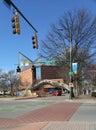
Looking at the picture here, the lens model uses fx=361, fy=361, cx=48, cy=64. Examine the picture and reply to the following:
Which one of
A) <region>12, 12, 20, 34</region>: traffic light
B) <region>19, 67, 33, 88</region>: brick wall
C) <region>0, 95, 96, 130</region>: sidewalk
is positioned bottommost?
<region>0, 95, 96, 130</region>: sidewalk

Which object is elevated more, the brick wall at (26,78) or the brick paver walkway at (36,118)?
the brick wall at (26,78)

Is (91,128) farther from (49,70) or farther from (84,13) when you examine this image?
(49,70)

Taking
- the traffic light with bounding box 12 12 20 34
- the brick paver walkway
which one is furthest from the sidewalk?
the traffic light with bounding box 12 12 20 34

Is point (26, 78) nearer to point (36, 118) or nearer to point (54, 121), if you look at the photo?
point (36, 118)

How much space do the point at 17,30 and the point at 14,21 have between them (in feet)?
1.71

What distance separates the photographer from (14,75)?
13388 cm

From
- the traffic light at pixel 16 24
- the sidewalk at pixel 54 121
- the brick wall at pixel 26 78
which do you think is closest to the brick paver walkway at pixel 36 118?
the sidewalk at pixel 54 121

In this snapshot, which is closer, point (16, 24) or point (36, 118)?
point (16, 24)

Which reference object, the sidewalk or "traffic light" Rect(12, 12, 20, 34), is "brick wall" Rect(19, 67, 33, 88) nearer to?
the sidewalk

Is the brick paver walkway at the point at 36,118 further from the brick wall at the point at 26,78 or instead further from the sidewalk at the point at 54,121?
the brick wall at the point at 26,78

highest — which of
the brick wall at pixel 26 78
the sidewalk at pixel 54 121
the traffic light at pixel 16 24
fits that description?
the brick wall at pixel 26 78


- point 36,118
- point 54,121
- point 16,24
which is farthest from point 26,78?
point 54,121

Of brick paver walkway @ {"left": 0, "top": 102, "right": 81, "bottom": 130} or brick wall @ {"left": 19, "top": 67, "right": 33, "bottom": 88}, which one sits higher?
brick wall @ {"left": 19, "top": 67, "right": 33, "bottom": 88}

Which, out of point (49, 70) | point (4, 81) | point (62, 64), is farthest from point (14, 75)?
point (62, 64)
